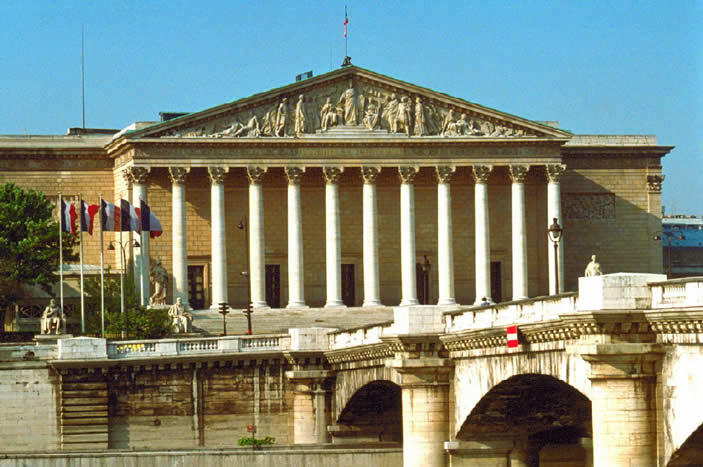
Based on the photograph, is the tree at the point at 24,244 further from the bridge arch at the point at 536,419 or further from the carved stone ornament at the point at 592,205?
the bridge arch at the point at 536,419

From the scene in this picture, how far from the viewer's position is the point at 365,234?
382ft

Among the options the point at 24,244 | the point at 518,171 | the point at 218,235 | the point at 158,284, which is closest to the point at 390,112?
the point at 518,171

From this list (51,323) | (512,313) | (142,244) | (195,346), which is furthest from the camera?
(142,244)

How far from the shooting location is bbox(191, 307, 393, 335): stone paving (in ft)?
348

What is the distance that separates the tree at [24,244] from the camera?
105188 millimetres

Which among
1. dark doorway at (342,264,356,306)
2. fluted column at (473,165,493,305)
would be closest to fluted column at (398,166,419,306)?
dark doorway at (342,264,356,306)

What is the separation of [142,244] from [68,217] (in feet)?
55.7

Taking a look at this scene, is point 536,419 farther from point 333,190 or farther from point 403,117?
point 403,117

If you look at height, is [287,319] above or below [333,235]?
below

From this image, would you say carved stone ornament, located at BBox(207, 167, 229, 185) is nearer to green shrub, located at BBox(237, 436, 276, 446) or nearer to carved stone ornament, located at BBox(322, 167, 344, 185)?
carved stone ornament, located at BBox(322, 167, 344, 185)

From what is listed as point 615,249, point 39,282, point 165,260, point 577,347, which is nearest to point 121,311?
point 39,282

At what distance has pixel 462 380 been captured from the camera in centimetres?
6156

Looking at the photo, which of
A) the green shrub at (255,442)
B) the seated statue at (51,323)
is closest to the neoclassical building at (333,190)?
the seated statue at (51,323)

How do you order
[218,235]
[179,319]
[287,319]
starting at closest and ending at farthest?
[179,319], [287,319], [218,235]
